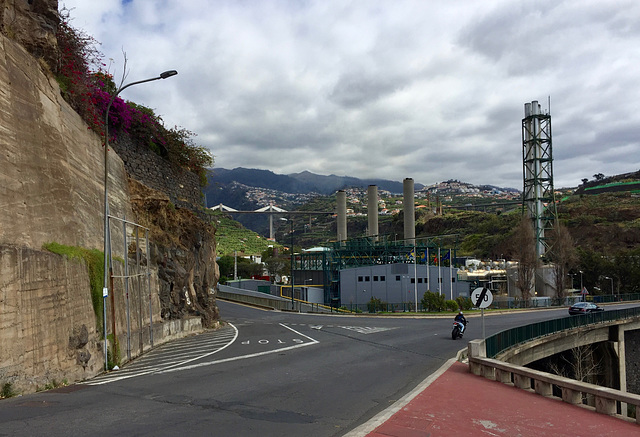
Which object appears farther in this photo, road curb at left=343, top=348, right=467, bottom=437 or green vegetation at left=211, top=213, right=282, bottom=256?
green vegetation at left=211, top=213, right=282, bottom=256

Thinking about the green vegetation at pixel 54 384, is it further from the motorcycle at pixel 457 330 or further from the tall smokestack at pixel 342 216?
the tall smokestack at pixel 342 216

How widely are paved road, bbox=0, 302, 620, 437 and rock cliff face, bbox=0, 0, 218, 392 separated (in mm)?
1099

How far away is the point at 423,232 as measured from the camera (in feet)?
516

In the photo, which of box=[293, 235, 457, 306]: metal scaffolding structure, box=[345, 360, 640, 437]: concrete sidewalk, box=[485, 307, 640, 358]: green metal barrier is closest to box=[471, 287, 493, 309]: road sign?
box=[485, 307, 640, 358]: green metal barrier

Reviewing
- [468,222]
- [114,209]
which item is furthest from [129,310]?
[468,222]

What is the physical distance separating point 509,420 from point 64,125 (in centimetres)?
1590

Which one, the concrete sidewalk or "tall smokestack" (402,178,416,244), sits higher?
"tall smokestack" (402,178,416,244)

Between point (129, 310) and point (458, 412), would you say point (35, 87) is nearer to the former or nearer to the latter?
point (129, 310)

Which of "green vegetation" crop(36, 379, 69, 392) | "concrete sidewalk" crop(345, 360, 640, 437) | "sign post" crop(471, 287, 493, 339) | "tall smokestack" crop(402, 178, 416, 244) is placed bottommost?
"concrete sidewalk" crop(345, 360, 640, 437)

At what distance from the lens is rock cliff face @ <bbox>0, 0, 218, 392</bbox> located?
432 inches

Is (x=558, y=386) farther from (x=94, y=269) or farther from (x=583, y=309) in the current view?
(x=583, y=309)

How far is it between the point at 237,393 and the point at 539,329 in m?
16.4

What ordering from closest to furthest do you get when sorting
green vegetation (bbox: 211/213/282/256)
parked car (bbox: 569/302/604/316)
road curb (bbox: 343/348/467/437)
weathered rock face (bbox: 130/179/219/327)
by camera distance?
road curb (bbox: 343/348/467/437)
weathered rock face (bbox: 130/179/219/327)
parked car (bbox: 569/302/604/316)
green vegetation (bbox: 211/213/282/256)

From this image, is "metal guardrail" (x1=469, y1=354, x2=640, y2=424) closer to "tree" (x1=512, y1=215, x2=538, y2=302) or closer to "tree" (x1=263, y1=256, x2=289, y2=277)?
"tree" (x1=512, y1=215, x2=538, y2=302)
